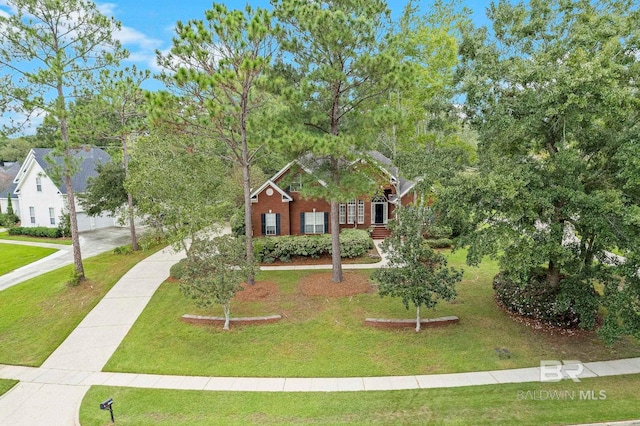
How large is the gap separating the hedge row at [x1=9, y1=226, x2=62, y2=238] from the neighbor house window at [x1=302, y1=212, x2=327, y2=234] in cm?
2094

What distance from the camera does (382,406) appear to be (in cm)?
885

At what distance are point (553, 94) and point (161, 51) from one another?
13128 mm

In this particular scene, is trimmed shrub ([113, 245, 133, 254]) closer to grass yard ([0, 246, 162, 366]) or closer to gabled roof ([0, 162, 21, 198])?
grass yard ([0, 246, 162, 366])

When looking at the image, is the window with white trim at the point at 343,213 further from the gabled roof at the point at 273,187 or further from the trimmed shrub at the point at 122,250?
the trimmed shrub at the point at 122,250

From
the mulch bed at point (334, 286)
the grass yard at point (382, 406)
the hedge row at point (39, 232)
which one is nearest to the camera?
the grass yard at point (382, 406)

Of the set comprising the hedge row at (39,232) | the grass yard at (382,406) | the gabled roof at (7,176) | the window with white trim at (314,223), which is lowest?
the grass yard at (382,406)

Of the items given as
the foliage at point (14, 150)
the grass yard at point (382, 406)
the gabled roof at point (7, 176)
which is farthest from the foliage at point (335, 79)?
the foliage at point (14, 150)

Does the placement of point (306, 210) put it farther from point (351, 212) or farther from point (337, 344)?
point (337, 344)

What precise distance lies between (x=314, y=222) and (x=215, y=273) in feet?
41.8

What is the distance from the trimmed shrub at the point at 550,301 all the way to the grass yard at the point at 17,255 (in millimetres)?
26300

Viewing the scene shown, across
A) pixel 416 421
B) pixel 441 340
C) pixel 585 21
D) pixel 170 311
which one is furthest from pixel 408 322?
pixel 585 21

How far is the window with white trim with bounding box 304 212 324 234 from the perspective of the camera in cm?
2495

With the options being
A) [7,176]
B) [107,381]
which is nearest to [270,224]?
[107,381]

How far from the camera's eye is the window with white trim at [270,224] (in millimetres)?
24609
